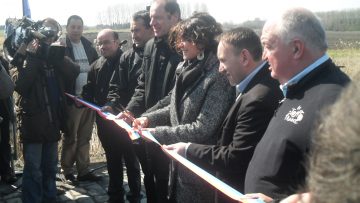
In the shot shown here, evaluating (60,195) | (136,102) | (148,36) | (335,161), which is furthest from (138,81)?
(335,161)

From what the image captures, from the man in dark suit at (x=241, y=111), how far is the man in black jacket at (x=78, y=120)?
3466mm

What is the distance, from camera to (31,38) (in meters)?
4.69

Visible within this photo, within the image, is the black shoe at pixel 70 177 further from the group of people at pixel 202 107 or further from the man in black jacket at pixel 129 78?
the man in black jacket at pixel 129 78

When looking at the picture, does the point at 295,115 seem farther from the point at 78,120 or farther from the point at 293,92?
the point at 78,120

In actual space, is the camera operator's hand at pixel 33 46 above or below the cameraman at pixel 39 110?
above

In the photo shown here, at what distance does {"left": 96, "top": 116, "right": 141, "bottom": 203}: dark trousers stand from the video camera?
3.62 feet

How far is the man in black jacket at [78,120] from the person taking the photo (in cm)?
609

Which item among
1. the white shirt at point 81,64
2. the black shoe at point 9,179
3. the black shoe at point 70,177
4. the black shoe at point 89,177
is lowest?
the black shoe at point 89,177

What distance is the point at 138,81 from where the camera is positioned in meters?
4.81

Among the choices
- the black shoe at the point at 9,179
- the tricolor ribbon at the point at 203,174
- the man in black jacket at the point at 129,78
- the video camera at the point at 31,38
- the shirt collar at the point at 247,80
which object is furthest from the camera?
the black shoe at the point at 9,179

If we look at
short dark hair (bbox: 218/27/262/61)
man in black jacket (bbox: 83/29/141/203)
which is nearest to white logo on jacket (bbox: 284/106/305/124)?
short dark hair (bbox: 218/27/262/61)

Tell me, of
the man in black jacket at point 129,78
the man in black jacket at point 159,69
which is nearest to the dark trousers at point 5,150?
the man in black jacket at point 129,78

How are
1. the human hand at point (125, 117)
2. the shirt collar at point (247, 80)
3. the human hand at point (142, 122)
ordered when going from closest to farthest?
the shirt collar at point (247, 80) < the human hand at point (142, 122) < the human hand at point (125, 117)

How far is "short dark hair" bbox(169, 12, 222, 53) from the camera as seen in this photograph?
333 cm
